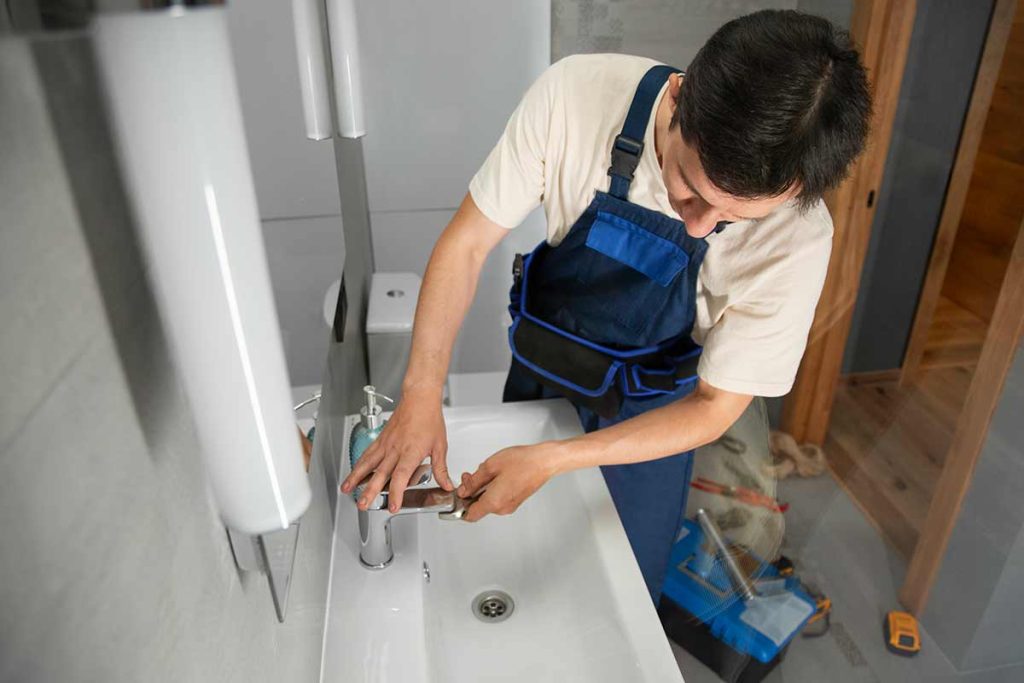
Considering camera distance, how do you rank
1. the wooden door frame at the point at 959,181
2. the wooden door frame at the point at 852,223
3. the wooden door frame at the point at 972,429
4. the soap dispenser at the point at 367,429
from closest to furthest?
the soap dispenser at the point at 367,429
the wooden door frame at the point at 972,429
the wooden door frame at the point at 959,181
the wooden door frame at the point at 852,223

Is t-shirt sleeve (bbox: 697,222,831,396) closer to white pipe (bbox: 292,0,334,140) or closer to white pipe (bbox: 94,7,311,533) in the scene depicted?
white pipe (bbox: 292,0,334,140)

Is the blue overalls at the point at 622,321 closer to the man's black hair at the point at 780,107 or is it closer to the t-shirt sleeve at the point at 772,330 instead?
the t-shirt sleeve at the point at 772,330

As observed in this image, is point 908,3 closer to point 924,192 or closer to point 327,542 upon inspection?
point 924,192

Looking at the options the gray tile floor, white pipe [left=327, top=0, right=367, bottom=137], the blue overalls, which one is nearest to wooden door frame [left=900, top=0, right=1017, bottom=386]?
the gray tile floor

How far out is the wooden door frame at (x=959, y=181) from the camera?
1.85 metres

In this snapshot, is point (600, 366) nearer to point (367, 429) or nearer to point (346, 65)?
point (367, 429)

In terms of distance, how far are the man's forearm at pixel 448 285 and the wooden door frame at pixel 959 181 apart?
4.70 feet

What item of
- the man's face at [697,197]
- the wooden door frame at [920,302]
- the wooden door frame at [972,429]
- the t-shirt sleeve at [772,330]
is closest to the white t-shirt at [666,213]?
the t-shirt sleeve at [772,330]

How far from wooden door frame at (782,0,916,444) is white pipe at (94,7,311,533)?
183 centimetres

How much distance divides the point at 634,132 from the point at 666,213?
0.13 metres

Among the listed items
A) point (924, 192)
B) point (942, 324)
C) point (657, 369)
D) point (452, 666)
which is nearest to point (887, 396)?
point (942, 324)

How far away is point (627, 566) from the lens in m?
1.02

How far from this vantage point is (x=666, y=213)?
1131 mm

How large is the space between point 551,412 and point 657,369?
201 millimetres
